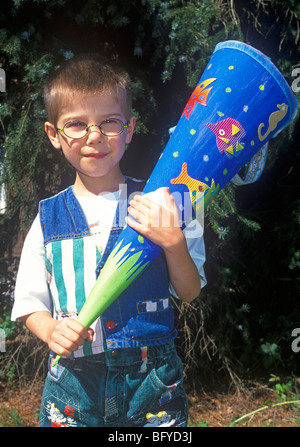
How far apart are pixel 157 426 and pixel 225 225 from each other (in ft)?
3.90

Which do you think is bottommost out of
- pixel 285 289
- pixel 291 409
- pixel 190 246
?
pixel 291 409

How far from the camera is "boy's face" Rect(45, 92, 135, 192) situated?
161 centimetres

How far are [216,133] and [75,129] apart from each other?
1.58 feet

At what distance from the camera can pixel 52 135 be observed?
5.64ft

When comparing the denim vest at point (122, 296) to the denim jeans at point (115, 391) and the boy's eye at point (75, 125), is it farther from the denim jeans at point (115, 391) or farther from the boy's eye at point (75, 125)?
the boy's eye at point (75, 125)

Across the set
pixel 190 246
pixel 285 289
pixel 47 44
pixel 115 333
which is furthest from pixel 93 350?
pixel 285 289

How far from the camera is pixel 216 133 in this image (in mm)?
1491

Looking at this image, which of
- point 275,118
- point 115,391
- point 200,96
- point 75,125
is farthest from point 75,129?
point 115,391

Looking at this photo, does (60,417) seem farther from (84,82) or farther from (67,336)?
(84,82)

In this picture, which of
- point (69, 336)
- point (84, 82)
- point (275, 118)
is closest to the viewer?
point (69, 336)

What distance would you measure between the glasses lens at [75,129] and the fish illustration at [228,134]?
1.39 feet

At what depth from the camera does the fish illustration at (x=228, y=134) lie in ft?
4.90

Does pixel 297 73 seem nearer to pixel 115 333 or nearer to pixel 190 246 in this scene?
pixel 190 246

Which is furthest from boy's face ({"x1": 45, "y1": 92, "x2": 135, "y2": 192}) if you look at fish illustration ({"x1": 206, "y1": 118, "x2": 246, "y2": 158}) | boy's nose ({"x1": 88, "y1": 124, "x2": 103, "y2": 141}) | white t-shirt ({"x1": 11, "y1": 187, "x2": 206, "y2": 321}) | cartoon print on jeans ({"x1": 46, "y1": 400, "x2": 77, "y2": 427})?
cartoon print on jeans ({"x1": 46, "y1": 400, "x2": 77, "y2": 427})
